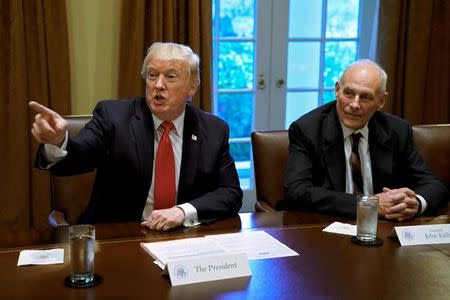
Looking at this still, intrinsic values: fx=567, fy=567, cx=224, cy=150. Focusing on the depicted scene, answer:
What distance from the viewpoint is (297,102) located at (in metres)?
4.17

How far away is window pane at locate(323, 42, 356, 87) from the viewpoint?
163 inches

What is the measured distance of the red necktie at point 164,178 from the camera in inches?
80.7

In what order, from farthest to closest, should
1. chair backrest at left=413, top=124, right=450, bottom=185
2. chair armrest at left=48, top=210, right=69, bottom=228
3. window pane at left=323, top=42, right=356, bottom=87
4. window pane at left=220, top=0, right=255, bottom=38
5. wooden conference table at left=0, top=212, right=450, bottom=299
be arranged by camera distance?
window pane at left=323, top=42, right=356, bottom=87, window pane at left=220, top=0, right=255, bottom=38, chair backrest at left=413, top=124, right=450, bottom=185, chair armrest at left=48, top=210, right=69, bottom=228, wooden conference table at left=0, top=212, right=450, bottom=299

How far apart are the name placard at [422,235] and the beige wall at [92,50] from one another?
91.7 inches

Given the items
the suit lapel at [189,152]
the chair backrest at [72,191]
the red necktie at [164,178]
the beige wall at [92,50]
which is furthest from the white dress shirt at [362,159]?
the beige wall at [92,50]

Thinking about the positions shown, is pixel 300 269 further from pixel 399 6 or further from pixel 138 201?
pixel 399 6

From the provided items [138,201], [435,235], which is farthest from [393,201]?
[138,201]

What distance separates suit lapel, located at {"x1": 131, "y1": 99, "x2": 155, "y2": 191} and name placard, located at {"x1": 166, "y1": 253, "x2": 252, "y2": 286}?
0.70 m

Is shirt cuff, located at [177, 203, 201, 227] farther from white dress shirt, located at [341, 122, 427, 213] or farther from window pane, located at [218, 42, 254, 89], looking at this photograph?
window pane, located at [218, 42, 254, 89]

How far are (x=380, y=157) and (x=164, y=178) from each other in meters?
0.90

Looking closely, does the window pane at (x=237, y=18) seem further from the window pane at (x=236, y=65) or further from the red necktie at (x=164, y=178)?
the red necktie at (x=164, y=178)

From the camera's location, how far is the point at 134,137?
204cm

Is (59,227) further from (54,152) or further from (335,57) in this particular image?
(335,57)

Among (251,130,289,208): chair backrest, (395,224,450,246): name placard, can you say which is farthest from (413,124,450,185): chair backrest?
(395,224,450,246): name placard
